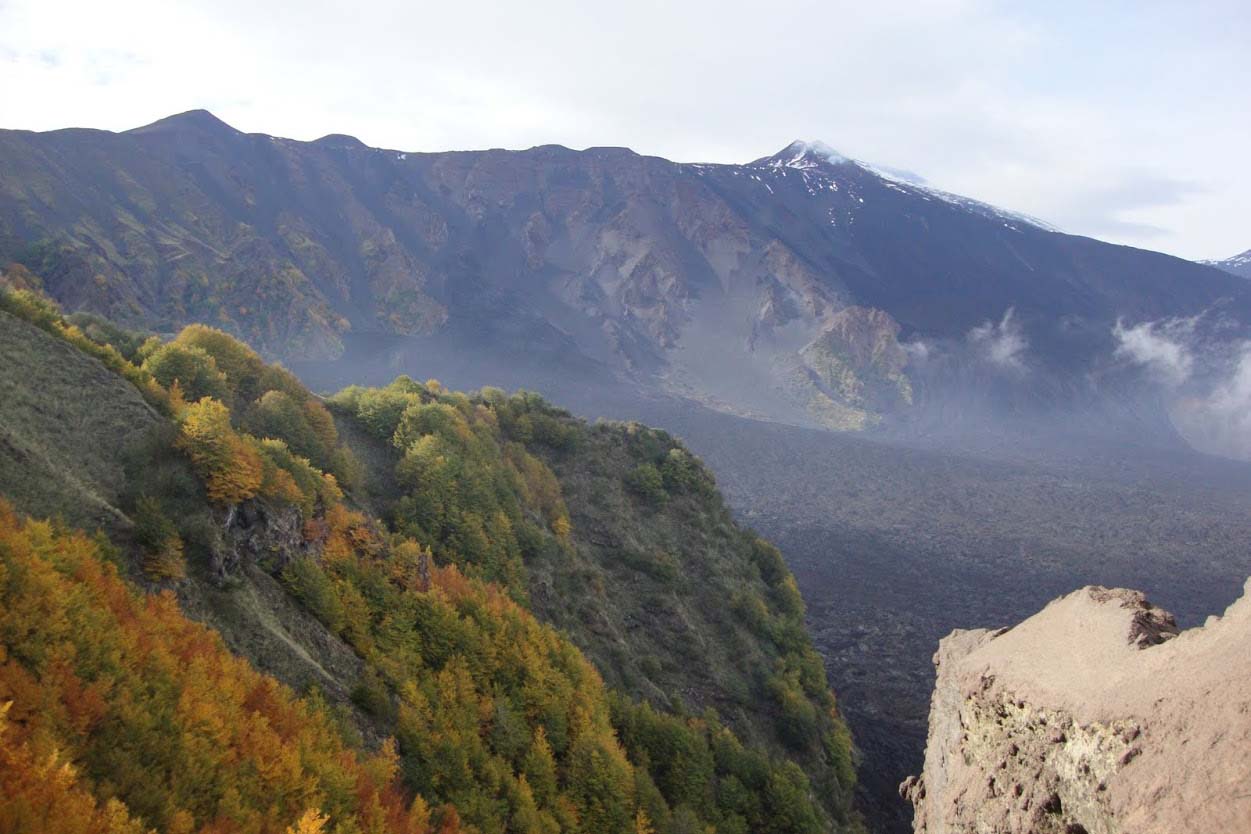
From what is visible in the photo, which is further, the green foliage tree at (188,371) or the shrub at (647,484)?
the shrub at (647,484)

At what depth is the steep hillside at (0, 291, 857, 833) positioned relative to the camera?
11.8 m

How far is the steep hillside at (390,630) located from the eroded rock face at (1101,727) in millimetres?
10211

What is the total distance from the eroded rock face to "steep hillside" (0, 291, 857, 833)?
33.5 feet

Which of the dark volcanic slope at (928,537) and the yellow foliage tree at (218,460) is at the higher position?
the yellow foliage tree at (218,460)

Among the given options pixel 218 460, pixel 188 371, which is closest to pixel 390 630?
pixel 218 460

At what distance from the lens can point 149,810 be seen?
9.42 metres

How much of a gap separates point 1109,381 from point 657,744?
190 m

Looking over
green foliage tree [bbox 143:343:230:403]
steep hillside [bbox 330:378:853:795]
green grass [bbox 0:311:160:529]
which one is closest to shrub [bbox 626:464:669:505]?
steep hillside [bbox 330:378:853:795]

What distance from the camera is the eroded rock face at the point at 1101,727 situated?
9.27 m

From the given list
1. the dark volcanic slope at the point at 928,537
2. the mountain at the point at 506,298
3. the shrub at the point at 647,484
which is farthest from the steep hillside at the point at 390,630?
the mountain at the point at 506,298

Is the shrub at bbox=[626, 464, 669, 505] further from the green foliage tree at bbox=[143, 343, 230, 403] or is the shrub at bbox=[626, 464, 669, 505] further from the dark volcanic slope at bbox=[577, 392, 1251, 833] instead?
the green foliage tree at bbox=[143, 343, 230, 403]

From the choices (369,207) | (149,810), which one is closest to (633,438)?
(149,810)

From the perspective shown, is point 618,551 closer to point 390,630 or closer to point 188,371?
point 390,630

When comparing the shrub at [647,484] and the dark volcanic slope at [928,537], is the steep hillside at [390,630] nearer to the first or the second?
the shrub at [647,484]
